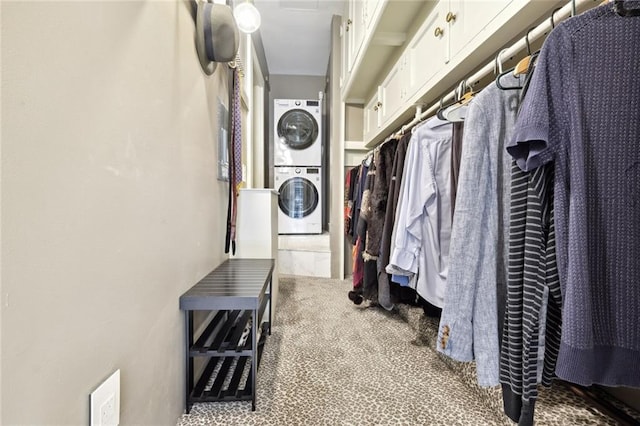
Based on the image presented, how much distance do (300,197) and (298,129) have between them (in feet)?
3.35

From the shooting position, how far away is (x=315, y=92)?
484 cm

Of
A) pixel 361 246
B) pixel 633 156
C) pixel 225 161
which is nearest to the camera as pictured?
pixel 633 156

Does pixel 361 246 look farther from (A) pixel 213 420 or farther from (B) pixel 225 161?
(A) pixel 213 420

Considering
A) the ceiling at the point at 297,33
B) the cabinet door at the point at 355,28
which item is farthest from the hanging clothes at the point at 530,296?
the ceiling at the point at 297,33

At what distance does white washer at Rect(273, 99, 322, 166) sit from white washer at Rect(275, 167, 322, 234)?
0.44 feet

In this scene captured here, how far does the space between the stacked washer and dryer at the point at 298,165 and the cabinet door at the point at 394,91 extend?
1.88 metres

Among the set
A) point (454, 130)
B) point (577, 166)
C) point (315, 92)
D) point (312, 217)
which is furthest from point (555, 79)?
point (315, 92)

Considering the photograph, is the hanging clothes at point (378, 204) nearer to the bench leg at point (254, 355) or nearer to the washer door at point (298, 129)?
the bench leg at point (254, 355)

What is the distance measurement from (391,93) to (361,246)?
3.89 feet

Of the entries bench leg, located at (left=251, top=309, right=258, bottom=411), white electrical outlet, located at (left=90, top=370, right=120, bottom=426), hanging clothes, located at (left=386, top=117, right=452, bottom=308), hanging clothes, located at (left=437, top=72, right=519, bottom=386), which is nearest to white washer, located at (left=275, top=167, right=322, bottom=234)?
hanging clothes, located at (left=386, top=117, right=452, bottom=308)

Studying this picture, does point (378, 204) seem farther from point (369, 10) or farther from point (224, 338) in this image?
point (369, 10)

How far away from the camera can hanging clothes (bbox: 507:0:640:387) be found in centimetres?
54

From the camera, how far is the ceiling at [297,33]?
3.07 m

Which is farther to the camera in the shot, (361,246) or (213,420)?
(361,246)
